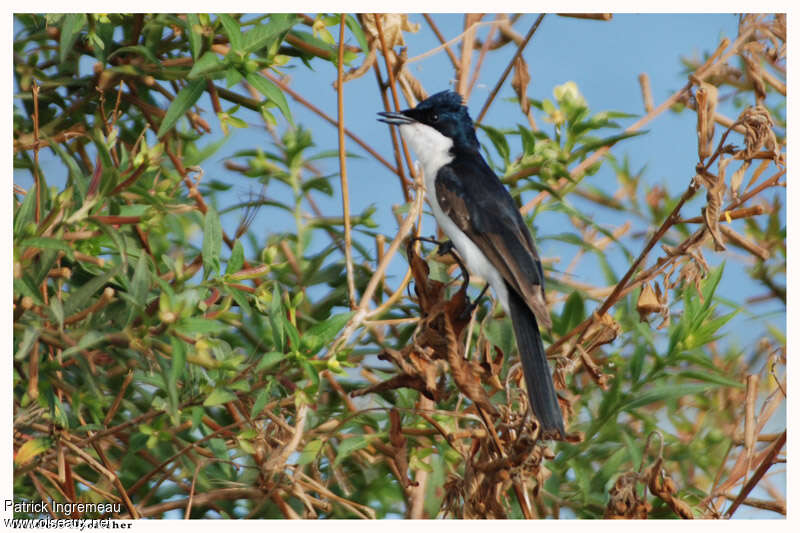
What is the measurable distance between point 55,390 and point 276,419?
0.61 m

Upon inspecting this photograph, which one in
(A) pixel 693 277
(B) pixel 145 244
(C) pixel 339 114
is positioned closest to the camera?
(A) pixel 693 277

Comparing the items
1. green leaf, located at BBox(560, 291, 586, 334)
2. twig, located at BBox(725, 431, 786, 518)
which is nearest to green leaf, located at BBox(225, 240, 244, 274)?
green leaf, located at BBox(560, 291, 586, 334)

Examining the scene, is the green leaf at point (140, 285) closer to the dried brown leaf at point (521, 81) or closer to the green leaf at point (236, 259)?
the green leaf at point (236, 259)

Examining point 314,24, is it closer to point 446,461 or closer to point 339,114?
point 339,114

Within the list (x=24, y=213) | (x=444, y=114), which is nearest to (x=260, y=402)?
(x=24, y=213)

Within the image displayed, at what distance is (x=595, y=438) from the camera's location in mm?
2883

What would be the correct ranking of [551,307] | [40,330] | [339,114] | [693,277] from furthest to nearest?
[551,307] < [339,114] < [693,277] < [40,330]

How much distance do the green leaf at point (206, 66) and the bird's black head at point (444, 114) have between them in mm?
772

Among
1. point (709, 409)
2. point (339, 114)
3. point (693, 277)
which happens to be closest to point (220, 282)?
point (339, 114)

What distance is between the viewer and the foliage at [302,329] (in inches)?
85.4

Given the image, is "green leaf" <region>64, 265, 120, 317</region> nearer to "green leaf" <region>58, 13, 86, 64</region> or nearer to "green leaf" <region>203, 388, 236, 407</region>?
"green leaf" <region>203, 388, 236, 407</region>

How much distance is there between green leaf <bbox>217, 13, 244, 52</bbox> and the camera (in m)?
2.48

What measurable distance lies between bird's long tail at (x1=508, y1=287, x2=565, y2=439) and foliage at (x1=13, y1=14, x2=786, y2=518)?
0.17 feet

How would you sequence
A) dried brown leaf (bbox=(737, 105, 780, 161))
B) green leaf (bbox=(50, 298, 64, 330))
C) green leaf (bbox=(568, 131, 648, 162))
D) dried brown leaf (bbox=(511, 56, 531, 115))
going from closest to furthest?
green leaf (bbox=(50, 298, 64, 330))
dried brown leaf (bbox=(737, 105, 780, 161))
green leaf (bbox=(568, 131, 648, 162))
dried brown leaf (bbox=(511, 56, 531, 115))
